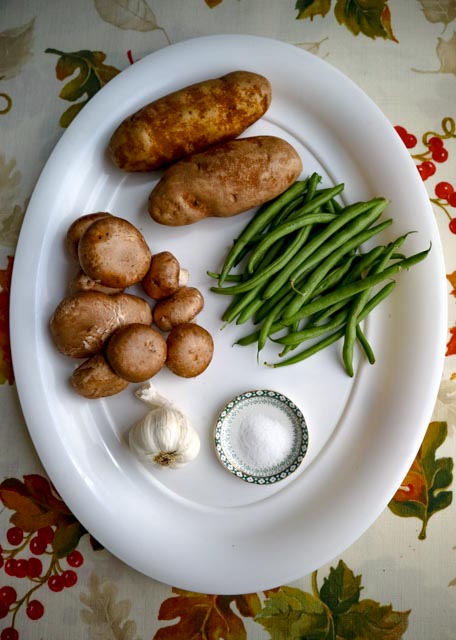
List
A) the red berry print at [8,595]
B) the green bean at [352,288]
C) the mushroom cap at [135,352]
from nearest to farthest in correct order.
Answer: the mushroom cap at [135,352] < the green bean at [352,288] < the red berry print at [8,595]

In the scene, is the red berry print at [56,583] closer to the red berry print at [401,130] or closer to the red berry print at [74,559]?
the red berry print at [74,559]

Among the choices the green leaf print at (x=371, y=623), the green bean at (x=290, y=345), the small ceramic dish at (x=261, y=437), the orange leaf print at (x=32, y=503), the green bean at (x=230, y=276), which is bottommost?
the orange leaf print at (x=32, y=503)

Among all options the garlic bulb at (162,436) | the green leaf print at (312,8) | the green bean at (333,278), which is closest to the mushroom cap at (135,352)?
the garlic bulb at (162,436)

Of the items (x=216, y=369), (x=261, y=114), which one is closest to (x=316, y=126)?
(x=261, y=114)

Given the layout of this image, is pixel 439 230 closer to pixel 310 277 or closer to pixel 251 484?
pixel 310 277

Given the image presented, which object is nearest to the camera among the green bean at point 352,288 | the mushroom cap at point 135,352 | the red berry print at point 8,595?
the mushroom cap at point 135,352

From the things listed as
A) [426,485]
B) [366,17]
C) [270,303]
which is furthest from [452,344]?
[366,17]
